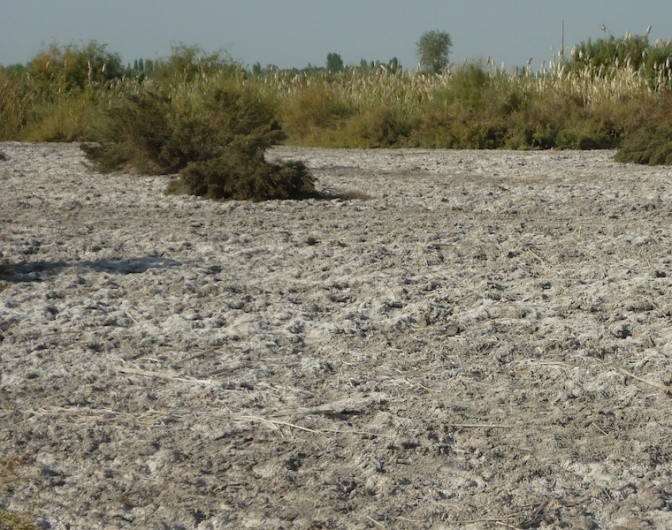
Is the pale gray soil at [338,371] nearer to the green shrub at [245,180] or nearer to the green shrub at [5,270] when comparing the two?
the green shrub at [5,270]

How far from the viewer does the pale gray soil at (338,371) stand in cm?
375

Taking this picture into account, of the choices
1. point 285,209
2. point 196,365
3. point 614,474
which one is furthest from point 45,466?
point 285,209

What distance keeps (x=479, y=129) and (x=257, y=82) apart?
10.3 metres

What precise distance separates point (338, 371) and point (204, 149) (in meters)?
8.22

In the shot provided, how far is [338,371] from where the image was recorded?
5.16 metres

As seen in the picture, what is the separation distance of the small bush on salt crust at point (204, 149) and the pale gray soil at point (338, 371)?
4.69ft

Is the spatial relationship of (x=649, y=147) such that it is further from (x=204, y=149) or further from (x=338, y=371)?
(x=338, y=371)

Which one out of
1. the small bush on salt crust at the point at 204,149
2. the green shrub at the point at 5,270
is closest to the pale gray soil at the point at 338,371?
the green shrub at the point at 5,270

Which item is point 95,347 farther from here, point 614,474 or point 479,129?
point 479,129

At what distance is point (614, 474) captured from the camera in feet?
12.8

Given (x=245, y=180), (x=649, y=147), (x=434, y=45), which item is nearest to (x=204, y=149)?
(x=245, y=180)

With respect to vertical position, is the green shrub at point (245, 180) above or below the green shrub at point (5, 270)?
above

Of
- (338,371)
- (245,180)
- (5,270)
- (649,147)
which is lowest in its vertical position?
(338,371)

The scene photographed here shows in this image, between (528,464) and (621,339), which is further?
(621,339)
